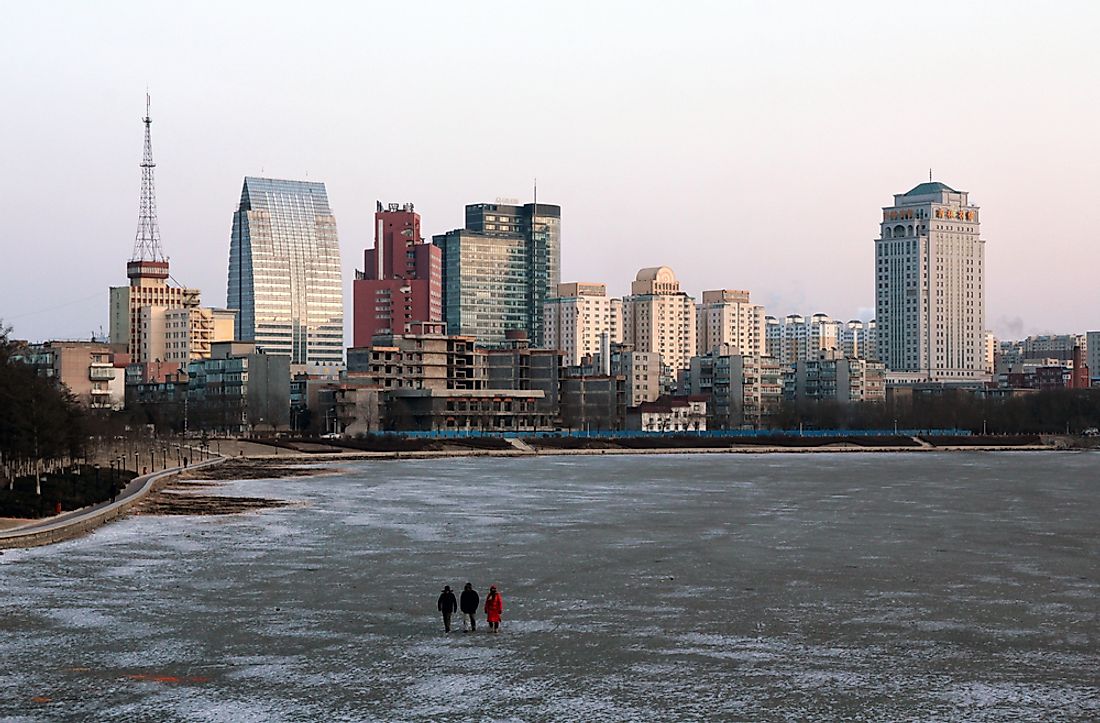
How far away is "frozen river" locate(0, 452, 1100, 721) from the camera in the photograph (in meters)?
31.0

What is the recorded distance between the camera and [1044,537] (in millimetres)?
65000

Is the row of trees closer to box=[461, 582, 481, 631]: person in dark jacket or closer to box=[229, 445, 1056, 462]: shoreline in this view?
box=[461, 582, 481, 631]: person in dark jacket

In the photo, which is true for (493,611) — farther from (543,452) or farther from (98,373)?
(98,373)

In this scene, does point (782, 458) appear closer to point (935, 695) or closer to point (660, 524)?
point (660, 524)

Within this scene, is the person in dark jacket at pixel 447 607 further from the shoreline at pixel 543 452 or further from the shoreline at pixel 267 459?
the shoreline at pixel 543 452

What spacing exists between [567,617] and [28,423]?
48892 millimetres

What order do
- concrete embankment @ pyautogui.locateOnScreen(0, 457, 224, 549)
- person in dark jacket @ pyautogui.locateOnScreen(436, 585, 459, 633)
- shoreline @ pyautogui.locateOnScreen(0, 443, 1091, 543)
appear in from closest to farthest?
person in dark jacket @ pyautogui.locateOnScreen(436, 585, 459, 633) → concrete embankment @ pyautogui.locateOnScreen(0, 457, 224, 549) → shoreline @ pyautogui.locateOnScreen(0, 443, 1091, 543)

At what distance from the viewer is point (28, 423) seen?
79938 millimetres

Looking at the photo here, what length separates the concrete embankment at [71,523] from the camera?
57.6 meters

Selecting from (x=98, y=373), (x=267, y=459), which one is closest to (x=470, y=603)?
(x=267, y=459)

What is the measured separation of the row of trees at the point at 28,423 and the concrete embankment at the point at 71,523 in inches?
196

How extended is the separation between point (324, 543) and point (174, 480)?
48733mm

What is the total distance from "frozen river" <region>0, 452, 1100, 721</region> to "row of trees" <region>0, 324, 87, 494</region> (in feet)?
49.5

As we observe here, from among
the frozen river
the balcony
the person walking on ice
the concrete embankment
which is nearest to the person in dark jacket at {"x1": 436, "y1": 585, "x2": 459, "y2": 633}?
the person walking on ice
